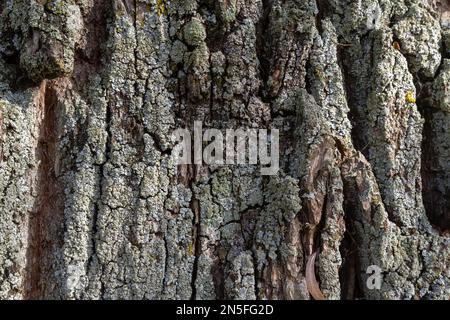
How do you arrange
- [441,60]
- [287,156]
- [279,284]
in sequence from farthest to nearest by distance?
[441,60], [287,156], [279,284]

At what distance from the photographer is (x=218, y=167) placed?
233 centimetres

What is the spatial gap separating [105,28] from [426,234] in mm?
1635

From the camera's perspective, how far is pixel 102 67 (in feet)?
7.80

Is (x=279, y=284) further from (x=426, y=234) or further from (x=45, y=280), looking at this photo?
(x=45, y=280)

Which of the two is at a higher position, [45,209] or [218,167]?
[218,167]

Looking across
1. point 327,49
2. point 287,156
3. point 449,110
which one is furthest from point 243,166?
point 449,110

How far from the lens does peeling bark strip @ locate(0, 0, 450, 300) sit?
2.22 meters

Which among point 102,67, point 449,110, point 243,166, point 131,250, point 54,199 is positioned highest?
point 102,67

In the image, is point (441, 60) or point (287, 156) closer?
point (287, 156)

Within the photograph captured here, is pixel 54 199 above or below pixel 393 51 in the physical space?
below

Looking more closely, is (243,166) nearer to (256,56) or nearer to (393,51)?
(256,56)

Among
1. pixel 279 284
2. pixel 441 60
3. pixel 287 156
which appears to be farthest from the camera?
pixel 441 60

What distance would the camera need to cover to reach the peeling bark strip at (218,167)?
2223mm

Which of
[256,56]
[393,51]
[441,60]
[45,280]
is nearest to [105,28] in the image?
[256,56]
